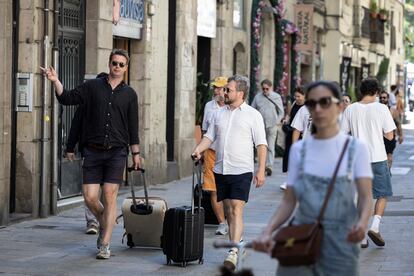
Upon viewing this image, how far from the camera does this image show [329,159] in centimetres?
641

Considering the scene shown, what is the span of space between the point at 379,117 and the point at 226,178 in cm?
204

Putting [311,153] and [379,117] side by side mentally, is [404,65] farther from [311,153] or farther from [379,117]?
[311,153]

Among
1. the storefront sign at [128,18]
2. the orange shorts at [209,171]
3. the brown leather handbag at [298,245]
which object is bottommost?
the orange shorts at [209,171]

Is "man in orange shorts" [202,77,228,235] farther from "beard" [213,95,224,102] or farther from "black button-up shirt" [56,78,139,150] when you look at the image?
"black button-up shirt" [56,78,139,150]

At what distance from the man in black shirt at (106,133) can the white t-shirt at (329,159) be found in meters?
5.37

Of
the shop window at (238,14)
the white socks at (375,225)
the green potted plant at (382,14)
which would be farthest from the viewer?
the green potted plant at (382,14)

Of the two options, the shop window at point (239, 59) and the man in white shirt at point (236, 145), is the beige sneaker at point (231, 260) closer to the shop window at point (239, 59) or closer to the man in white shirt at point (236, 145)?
the man in white shirt at point (236, 145)

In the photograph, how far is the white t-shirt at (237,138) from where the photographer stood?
37.9 feet

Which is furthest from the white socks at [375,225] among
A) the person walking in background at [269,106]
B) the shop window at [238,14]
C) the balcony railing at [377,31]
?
the balcony railing at [377,31]

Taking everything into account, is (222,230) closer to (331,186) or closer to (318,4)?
(331,186)

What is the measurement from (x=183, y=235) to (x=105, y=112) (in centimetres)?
140

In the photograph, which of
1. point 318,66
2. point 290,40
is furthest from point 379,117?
point 318,66

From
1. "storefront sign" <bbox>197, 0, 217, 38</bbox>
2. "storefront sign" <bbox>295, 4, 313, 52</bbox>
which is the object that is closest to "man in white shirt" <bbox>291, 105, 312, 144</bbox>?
"storefront sign" <bbox>197, 0, 217, 38</bbox>

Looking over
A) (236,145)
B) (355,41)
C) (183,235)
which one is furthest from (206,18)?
(355,41)
